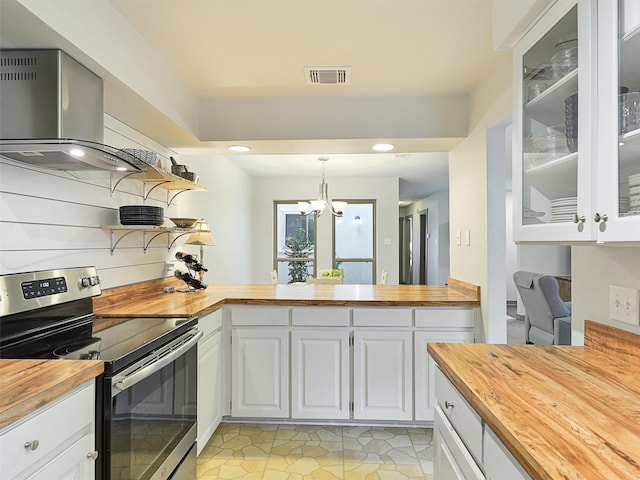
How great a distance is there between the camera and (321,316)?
2.54 metres

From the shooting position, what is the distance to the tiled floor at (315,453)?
208cm

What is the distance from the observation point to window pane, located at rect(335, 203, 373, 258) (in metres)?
6.85

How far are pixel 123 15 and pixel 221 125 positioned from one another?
110cm

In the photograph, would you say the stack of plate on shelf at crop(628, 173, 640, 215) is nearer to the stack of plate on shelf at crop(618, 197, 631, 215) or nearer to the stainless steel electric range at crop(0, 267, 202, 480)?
the stack of plate on shelf at crop(618, 197, 631, 215)

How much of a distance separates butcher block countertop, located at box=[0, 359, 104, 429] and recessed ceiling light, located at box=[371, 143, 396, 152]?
7.84 ft

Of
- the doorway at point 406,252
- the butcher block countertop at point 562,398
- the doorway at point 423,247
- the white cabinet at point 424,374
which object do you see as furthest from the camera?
the doorway at point 406,252

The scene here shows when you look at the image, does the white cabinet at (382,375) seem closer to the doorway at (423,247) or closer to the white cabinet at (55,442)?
the white cabinet at (55,442)

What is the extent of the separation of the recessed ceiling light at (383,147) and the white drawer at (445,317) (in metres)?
1.28

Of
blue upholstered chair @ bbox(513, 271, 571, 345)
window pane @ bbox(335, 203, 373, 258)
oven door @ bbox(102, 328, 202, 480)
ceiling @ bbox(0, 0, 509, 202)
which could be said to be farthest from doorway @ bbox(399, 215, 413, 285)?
oven door @ bbox(102, 328, 202, 480)

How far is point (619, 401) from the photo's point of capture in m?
0.94

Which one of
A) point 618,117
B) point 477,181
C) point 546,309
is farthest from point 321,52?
point 546,309

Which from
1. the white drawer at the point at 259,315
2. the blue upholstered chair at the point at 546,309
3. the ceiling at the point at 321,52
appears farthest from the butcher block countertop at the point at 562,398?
the blue upholstered chair at the point at 546,309

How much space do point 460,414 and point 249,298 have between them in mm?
1685

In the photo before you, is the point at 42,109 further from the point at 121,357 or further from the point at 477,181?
the point at 477,181
